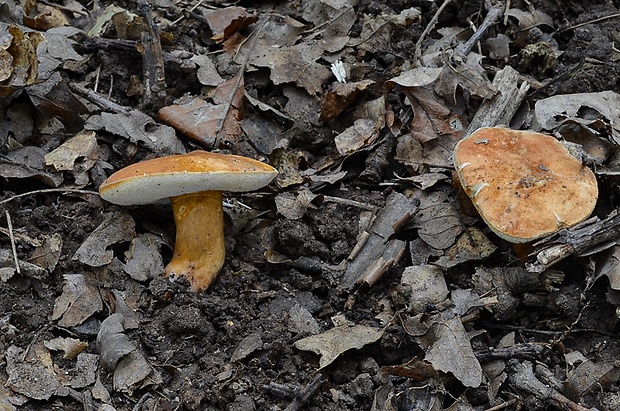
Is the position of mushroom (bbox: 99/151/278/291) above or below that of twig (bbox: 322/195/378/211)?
above

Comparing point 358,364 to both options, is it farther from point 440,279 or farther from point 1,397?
point 1,397

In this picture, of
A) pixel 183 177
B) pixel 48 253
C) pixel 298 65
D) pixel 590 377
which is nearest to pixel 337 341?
pixel 183 177

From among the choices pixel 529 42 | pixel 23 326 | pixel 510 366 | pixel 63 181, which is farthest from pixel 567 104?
pixel 23 326

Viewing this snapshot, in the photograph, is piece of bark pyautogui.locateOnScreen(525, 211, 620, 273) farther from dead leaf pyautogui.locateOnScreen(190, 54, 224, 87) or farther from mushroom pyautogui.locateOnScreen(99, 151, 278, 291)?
dead leaf pyautogui.locateOnScreen(190, 54, 224, 87)

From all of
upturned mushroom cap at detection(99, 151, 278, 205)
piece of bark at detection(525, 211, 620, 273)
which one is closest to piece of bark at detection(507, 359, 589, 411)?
piece of bark at detection(525, 211, 620, 273)

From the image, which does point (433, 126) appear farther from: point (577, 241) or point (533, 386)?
point (533, 386)

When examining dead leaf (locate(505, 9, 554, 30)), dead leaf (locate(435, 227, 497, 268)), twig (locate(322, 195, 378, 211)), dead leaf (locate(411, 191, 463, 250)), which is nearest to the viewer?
dead leaf (locate(435, 227, 497, 268))
